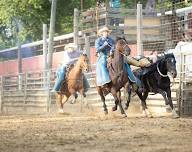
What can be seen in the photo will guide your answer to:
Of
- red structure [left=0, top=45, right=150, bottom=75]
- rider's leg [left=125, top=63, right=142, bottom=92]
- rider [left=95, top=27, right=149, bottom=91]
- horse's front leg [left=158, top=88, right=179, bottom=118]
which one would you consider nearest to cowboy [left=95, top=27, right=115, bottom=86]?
A: rider [left=95, top=27, right=149, bottom=91]

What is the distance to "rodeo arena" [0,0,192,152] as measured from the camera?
9031mm

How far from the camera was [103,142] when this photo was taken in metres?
8.83

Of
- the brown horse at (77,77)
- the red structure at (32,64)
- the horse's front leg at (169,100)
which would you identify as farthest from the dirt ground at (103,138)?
the red structure at (32,64)

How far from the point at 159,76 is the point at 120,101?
129cm

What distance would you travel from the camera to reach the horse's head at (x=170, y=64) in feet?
47.2

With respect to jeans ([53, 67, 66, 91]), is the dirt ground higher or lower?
lower

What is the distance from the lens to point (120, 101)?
14.8 m

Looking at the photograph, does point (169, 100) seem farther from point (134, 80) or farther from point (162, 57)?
point (162, 57)

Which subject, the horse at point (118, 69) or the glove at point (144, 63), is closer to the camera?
the horse at point (118, 69)

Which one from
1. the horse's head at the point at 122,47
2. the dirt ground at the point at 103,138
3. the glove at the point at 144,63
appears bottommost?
the dirt ground at the point at 103,138

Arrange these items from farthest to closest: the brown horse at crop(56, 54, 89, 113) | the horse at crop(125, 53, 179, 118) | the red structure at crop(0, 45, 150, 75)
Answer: the red structure at crop(0, 45, 150, 75), the brown horse at crop(56, 54, 89, 113), the horse at crop(125, 53, 179, 118)

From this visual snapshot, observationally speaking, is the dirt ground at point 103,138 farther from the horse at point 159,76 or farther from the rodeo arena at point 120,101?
the horse at point 159,76

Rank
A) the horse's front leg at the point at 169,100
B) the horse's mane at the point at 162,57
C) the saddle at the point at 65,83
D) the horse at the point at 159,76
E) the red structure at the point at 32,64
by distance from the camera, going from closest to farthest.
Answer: the horse's front leg at the point at 169,100 → the horse at the point at 159,76 → the horse's mane at the point at 162,57 → the saddle at the point at 65,83 → the red structure at the point at 32,64

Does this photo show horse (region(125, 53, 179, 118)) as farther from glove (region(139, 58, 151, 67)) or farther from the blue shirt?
the blue shirt
